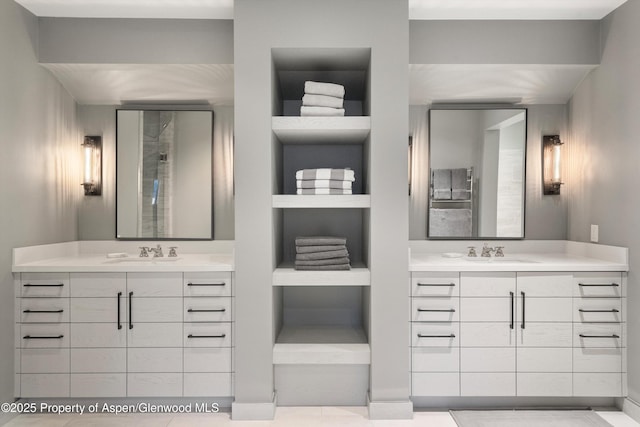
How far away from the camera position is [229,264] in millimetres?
2820

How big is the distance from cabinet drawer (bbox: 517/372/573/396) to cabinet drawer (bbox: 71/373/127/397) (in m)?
2.42

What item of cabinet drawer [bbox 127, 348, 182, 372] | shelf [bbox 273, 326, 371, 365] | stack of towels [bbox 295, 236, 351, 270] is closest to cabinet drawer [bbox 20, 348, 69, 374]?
cabinet drawer [bbox 127, 348, 182, 372]

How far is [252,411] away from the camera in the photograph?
274 centimetres

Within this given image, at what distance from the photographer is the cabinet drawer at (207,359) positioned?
281 centimetres

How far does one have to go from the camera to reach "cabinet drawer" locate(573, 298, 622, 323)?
2830mm

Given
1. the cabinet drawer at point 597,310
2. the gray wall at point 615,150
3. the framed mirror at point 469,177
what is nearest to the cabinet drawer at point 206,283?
the framed mirror at point 469,177

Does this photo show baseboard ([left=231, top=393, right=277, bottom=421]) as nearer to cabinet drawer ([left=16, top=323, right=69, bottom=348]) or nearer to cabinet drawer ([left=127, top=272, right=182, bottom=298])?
cabinet drawer ([left=127, top=272, right=182, bottom=298])

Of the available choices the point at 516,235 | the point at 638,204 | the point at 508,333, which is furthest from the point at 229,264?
the point at 638,204

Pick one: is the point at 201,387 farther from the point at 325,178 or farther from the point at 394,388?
the point at 325,178

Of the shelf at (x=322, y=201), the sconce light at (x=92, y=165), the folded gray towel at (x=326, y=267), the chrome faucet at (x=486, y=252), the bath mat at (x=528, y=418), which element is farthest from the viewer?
the sconce light at (x=92, y=165)

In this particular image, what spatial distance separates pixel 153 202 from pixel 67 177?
2.07 feet

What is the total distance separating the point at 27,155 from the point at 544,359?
3.44 metres

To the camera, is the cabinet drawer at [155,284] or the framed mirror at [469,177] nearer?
the cabinet drawer at [155,284]

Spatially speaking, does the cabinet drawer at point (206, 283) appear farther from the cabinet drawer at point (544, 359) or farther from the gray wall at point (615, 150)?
the gray wall at point (615, 150)
